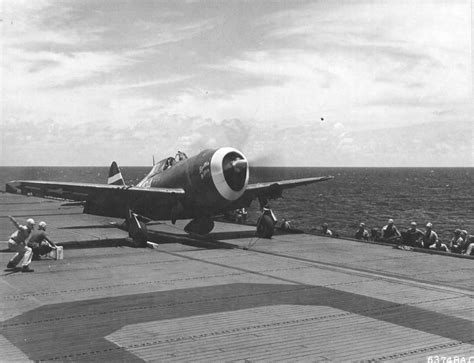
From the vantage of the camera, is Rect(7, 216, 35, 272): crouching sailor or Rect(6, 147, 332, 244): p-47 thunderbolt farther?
Rect(6, 147, 332, 244): p-47 thunderbolt

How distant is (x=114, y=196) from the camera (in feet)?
63.7

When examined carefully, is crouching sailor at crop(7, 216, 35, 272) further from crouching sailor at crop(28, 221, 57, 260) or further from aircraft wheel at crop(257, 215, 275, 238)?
aircraft wheel at crop(257, 215, 275, 238)

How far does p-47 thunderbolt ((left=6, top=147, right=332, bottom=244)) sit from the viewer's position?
58.4 feet

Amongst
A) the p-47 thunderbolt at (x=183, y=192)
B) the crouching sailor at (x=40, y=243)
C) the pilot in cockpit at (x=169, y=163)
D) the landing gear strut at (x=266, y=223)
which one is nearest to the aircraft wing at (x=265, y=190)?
the p-47 thunderbolt at (x=183, y=192)

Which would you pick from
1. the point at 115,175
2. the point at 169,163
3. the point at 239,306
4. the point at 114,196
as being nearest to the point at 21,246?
the point at 114,196

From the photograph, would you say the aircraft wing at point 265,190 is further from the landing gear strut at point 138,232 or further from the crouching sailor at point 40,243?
the crouching sailor at point 40,243

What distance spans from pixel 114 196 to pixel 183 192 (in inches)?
103

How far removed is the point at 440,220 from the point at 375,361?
56.5m

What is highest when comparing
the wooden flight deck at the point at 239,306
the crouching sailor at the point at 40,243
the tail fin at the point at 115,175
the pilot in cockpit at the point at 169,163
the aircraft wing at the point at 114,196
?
the pilot in cockpit at the point at 169,163

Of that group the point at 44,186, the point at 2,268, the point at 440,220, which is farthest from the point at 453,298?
the point at 440,220

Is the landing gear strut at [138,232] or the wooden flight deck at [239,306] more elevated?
the landing gear strut at [138,232]

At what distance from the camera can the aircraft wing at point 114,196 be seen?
18.6 metres

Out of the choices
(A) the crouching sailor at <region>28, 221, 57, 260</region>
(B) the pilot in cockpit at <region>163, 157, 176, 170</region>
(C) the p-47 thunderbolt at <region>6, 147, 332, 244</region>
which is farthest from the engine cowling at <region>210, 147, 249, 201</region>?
(A) the crouching sailor at <region>28, 221, 57, 260</region>

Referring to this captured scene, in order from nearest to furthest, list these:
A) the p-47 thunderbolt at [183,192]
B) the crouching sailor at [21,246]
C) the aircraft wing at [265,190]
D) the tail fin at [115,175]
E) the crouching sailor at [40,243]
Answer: the crouching sailor at [21,246] < the crouching sailor at [40,243] < the p-47 thunderbolt at [183,192] < the aircraft wing at [265,190] < the tail fin at [115,175]
